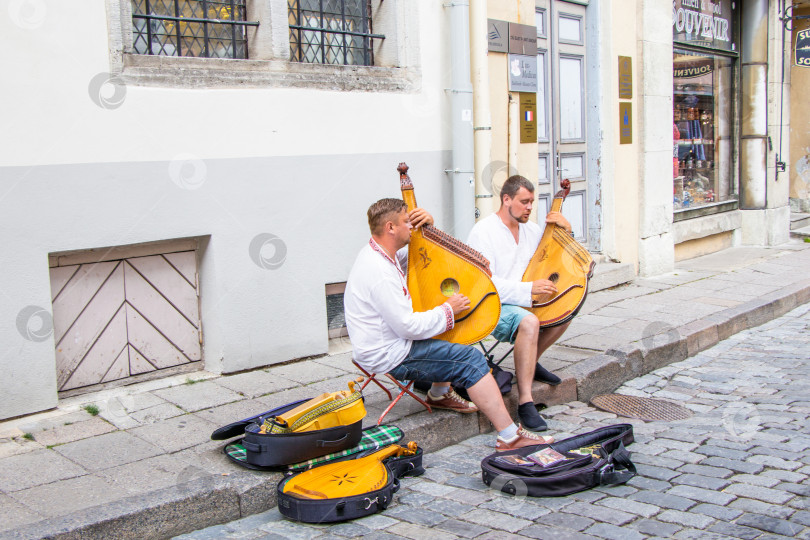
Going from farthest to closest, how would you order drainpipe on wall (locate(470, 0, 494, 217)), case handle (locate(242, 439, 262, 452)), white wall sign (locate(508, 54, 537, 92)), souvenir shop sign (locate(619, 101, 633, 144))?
souvenir shop sign (locate(619, 101, 633, 144)), white wall sign (locate(508, 54, 537, 92)), drainpipe on wall (locate(470, 0, 494, 217)), case handle (locate(242, 439, 262, 452))

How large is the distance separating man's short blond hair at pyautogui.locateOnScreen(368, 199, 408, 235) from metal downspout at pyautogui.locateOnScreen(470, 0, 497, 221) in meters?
3.03

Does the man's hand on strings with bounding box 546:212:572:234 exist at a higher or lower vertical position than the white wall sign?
lower

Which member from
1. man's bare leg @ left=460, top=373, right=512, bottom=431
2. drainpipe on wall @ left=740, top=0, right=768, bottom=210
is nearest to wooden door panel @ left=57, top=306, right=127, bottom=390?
man's bare leg @ left=460, top=373, right=512, bottom=431

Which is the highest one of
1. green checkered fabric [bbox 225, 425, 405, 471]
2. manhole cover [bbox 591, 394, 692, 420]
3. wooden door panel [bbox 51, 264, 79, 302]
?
wooden door panel [bbox 51, 264, 79, 302]

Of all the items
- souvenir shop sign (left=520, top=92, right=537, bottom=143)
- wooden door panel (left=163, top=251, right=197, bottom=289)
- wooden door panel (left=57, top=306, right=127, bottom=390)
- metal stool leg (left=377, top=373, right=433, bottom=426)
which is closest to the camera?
metal stool leg (left=377, top=373, right=433, bottom=426)

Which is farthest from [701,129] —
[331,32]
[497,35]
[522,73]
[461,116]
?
[331,32]

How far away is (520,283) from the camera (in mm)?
5410

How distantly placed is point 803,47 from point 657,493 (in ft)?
38.6

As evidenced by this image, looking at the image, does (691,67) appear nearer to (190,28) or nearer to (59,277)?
(190,28)

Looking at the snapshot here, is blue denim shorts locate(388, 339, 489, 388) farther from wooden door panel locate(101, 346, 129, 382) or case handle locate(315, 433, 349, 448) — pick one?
wooden door panel locate(101, 346, 129, 382)

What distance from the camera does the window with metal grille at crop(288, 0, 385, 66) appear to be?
6574mm

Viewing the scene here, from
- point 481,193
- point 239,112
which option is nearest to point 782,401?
point 481,193

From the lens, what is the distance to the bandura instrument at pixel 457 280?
15.8 feet

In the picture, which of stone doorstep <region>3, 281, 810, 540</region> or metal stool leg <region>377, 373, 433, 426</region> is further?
metal stool leg <region>377, 373, 433, 426</region>
